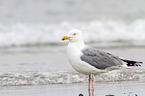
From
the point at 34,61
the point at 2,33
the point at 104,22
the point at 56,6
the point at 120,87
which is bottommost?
the point at 120,87

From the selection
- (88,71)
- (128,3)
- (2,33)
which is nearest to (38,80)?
(88,71)

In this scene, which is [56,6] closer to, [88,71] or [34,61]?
[34,61]

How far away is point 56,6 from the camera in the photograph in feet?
66.4

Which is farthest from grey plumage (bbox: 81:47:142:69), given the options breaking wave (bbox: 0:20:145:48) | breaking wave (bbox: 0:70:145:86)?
breaking wave (bbox: 0:20:145:48)

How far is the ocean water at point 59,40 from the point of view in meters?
7.78

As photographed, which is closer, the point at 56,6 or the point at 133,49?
the point at 133,49

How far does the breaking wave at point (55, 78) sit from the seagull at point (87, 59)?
50.5 inches

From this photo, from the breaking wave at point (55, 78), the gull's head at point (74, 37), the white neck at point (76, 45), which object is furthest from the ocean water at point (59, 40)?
the gull's head at point (74, 37)

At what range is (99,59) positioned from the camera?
6.60 meters

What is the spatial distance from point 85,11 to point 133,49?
7.42m

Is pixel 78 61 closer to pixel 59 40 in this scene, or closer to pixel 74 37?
pixel 74 37

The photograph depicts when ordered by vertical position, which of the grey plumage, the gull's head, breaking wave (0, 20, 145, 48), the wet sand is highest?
breaking wave (0, 20, 145, 48)

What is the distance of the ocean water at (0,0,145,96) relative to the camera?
778cm

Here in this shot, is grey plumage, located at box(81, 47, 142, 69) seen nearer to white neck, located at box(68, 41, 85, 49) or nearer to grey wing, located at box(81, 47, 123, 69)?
grey wing, located at box(81, 47, 123, 69)
